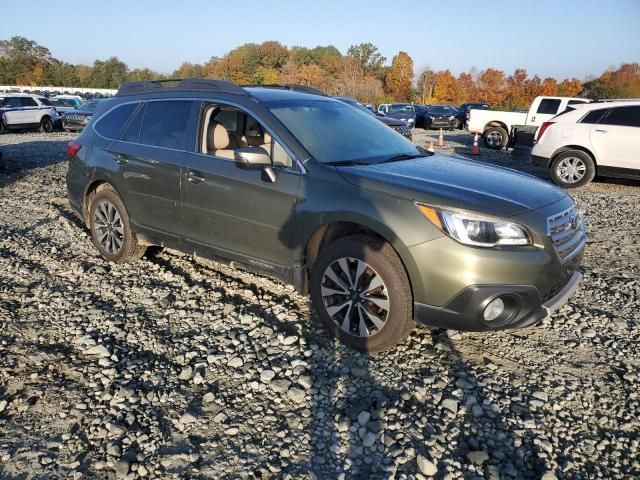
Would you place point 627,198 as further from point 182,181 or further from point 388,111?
point 388,111

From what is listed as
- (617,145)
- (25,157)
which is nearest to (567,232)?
(617,145)

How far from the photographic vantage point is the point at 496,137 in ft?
57.4

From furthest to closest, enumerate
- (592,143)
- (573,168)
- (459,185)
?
(573,168) < (592,143) < (459,185)

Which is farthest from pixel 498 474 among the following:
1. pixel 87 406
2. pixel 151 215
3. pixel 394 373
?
pixel 151 215

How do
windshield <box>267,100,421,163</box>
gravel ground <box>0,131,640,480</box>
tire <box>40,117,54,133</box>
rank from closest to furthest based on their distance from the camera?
gravel ground <box>0,131,640,480</box>
windshield <box>267,100,421,163</box>
tire <box>40,117,54,133</box>

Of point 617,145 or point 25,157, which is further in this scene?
point 25,157

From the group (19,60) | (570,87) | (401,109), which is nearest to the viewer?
(401,109)

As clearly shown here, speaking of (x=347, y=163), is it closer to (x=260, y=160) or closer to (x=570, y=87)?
(x=260, y=160)

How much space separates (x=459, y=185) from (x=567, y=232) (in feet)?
2.76

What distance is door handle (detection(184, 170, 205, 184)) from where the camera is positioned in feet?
13.7

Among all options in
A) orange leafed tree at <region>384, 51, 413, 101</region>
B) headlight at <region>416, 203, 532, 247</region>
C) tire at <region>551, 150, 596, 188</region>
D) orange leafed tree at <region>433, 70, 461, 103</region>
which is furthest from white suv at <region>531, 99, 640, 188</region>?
orange leafed tree at <region>384, 51, 413, 101</region>

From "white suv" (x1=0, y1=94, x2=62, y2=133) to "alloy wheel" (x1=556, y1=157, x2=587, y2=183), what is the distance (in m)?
21.7

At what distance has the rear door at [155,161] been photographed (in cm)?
443

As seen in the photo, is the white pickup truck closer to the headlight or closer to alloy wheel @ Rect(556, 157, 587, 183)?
alloy wheel @ Rect(556, 157, 587, 183)
